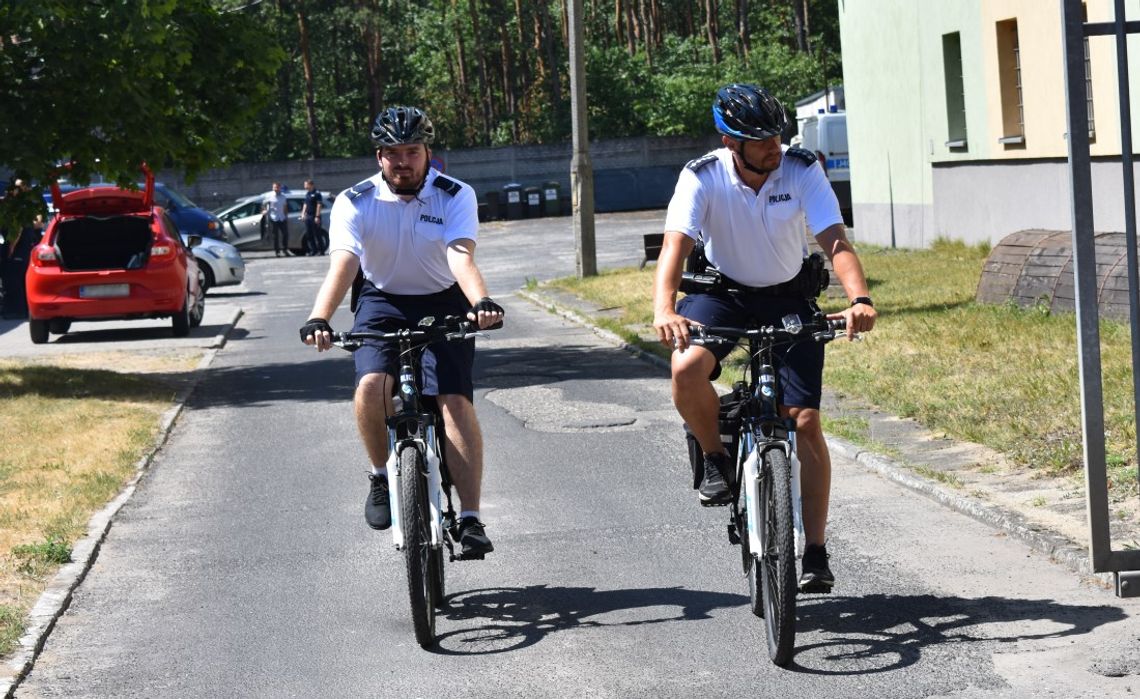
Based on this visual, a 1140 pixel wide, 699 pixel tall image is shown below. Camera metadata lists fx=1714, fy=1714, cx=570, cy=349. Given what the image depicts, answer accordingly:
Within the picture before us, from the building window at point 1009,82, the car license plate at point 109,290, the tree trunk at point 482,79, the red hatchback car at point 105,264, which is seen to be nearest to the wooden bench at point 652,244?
the building window at point 1009,82

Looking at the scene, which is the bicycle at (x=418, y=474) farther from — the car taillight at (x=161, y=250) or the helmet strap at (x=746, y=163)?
the car taillight at (x=161, y=250)

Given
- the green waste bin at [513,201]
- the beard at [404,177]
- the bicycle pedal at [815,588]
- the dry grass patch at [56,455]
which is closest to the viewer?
the bicycle pedal at [815,588]

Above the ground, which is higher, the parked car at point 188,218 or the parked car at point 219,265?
the parked car at point 188,218

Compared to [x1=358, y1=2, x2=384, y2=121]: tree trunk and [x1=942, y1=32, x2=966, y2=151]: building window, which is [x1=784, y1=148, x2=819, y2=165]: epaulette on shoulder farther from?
[x1=358, y1=2, x2=384, y2=121]: tree trunk

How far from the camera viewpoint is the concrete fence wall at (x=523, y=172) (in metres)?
56.3

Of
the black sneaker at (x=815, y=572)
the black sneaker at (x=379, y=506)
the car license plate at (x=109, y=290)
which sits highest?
the car license plate at (x=109, y=290)

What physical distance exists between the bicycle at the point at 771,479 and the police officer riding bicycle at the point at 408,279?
1.03 meters

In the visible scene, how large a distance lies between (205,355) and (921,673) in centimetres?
1447

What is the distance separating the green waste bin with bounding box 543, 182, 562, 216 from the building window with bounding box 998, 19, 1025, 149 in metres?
31.2

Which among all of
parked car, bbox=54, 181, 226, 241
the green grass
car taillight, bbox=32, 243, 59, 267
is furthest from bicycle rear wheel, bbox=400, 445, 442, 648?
parked car, bbox=54, 181, 226, 241

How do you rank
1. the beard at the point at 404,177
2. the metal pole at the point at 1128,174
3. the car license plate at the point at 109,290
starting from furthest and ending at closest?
the car license plate at the point at 109,290, the beard at the point at 404,177, the metal pole at the point at 1128,174

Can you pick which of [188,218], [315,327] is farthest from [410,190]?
[188,218]

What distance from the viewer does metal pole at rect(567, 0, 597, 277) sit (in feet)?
82.4

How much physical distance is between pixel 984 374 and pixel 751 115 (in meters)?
6.52
